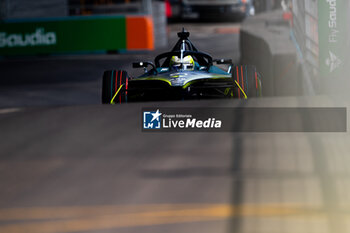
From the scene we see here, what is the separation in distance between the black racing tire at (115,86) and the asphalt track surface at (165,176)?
2.94 ft

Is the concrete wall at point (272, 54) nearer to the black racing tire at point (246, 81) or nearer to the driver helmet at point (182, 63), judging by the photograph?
the black racing tire at point (246, 81)

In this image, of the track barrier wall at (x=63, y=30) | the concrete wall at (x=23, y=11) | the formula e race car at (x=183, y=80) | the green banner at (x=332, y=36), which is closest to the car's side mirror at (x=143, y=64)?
the formula e race car at (x=183, y=80)

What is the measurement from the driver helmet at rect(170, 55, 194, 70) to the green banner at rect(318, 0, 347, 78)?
112cm

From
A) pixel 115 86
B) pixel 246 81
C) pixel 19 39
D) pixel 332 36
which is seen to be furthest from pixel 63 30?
pixel 246 81

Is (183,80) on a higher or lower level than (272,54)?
higher

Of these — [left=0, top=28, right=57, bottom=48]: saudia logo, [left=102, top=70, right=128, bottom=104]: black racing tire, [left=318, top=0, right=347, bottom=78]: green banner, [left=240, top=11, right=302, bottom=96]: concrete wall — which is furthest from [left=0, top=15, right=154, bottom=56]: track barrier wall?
[left=102, top=70, right=128, bottom=104]: black racing tire

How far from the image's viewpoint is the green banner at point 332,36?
12.3 ft

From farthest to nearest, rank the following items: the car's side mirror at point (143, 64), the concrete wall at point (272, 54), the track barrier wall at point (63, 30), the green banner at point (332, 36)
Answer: the track barrier wall at point (63, 30) → the concrete wall at point (272, 54) → the green banner at point (332, 36) → the car's side mirror at point (143, 64)

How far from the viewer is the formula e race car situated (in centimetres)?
276

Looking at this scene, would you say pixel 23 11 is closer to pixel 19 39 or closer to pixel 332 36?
pixel 19 39

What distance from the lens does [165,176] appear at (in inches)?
359

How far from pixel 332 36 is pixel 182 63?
1265mm

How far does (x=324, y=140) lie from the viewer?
4.91 meters

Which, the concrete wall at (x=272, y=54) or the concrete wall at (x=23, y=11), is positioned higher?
the concrete wall at (x=272, y=54)
